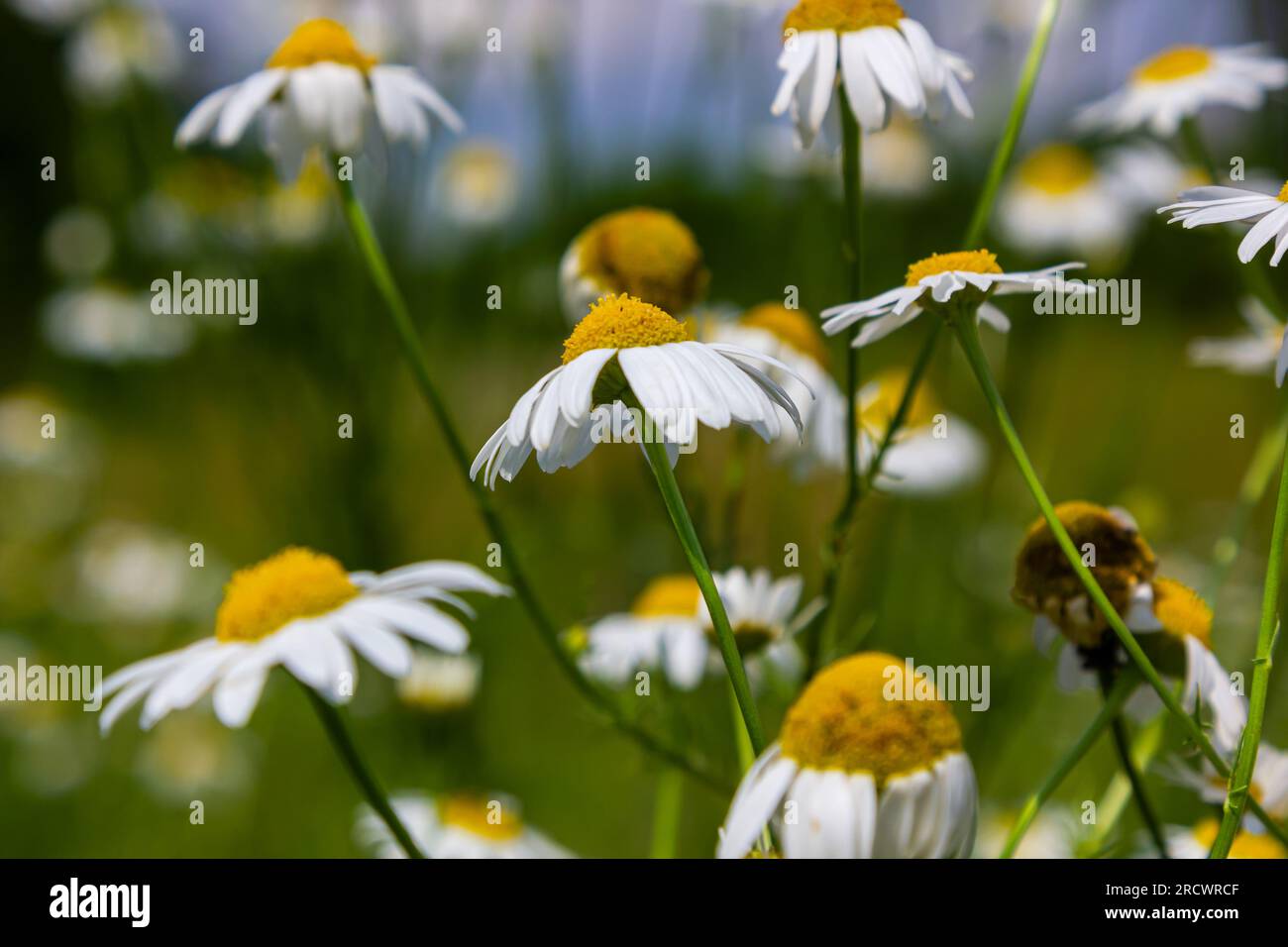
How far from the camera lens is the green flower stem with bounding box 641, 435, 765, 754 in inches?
16.1

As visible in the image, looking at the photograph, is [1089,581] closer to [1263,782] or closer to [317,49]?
[1263,782]

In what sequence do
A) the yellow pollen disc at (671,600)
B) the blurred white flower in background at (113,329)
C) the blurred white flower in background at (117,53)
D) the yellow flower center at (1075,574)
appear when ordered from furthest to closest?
the blurred white flower in background at (113,329) → the blurred white flower in background at (117,53) → the yellow pollen disc at (671,600) → the yellow flower center at (1075,574)

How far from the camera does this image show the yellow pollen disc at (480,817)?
0.92m

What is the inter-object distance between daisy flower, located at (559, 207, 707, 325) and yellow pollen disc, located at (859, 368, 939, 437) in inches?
9.4

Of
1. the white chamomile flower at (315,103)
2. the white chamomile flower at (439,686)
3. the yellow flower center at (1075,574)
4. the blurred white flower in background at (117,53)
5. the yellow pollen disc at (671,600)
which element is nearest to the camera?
the yellow flower center at (1075,574)

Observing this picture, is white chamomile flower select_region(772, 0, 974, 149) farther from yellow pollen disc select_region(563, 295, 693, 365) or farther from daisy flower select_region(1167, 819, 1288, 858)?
daisy flower select_region(1167, 819, 1288, 858)

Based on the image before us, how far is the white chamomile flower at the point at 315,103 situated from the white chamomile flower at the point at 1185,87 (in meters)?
0.58

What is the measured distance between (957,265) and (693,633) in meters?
0.37

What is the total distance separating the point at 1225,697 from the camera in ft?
1.80

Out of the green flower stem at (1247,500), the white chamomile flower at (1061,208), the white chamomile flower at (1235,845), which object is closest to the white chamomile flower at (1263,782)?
the white chamomile flower at (1235,845)

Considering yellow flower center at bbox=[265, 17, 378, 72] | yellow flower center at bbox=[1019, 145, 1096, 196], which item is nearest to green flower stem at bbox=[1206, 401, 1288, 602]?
yellow flower center at bbox=[265, 17, 378, 72]

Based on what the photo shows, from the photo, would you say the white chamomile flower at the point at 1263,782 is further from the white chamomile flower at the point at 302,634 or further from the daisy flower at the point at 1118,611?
the white chamomile flower at the point at 302,634

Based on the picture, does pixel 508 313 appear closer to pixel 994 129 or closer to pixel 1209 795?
pixel 994 129
